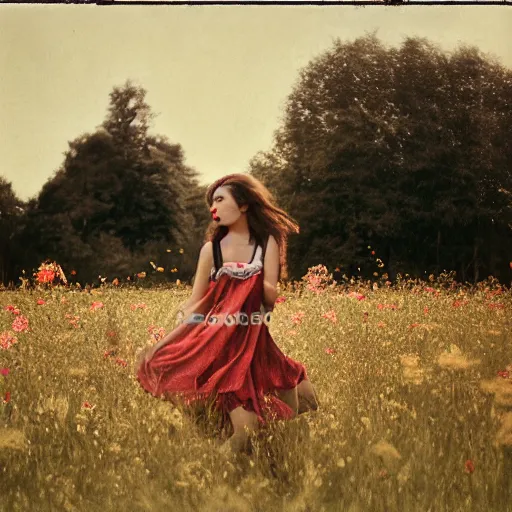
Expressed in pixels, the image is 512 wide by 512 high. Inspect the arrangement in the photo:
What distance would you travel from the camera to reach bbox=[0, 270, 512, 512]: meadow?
342 cm

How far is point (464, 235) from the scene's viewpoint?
4.05 metres

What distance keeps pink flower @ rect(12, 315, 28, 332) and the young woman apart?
810mm

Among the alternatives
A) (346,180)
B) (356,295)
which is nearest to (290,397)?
(356,295)

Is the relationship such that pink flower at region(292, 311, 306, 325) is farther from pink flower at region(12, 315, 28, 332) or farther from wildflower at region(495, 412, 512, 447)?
pink flower at region(12, 315, 28, 332)

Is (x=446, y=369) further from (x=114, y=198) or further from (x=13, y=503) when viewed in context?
(x=13, y=503)

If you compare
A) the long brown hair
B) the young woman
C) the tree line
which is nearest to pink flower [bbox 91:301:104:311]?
the tree line

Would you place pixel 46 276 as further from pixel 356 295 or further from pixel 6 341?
pixel 356 295

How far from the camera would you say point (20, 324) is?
3.95 m

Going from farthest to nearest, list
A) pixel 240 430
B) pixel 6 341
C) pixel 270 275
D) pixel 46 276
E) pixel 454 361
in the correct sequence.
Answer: pixel 46 276, pixel 6 341, pixel 454 361, pixel 270 275, pixel 240 430

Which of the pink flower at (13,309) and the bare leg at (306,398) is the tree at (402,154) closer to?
the bare leg at (306,398)

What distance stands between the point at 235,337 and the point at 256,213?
67 centimetres

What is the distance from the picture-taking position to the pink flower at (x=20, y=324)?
394 cm

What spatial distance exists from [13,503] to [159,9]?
113 inches

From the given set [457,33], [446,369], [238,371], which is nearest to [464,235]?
[446,369]
